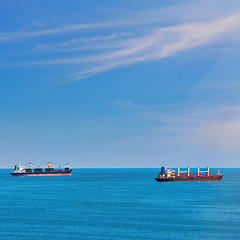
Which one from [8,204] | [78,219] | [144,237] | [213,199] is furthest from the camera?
[213,199]

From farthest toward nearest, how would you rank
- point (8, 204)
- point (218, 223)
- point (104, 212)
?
point (8, 204)
point (104, 212)
point (218, 223)

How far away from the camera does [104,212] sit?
312 ft

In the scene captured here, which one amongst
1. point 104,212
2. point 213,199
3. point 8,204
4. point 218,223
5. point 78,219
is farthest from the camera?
point 213,199

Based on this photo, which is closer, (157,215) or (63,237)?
(63,237)

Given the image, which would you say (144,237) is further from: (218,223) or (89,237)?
(218,223)

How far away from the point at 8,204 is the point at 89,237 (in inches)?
2058

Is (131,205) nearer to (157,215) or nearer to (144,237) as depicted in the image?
(157,215)

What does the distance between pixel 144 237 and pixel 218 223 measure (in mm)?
17921

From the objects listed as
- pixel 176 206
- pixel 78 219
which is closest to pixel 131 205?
pixel 176 206

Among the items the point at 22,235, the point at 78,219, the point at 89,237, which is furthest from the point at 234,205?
the point at 22,235

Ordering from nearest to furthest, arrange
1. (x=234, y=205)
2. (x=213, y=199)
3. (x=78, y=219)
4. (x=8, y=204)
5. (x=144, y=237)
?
(x=144, y=237) < (x=78, y=219) < (x=234, y=205) < (x=8, y=204) < (x=213, y=199)

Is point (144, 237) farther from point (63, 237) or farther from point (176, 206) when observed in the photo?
point (176, 206)

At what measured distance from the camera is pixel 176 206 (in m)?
107

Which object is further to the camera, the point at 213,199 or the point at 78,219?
the point at 213,199
